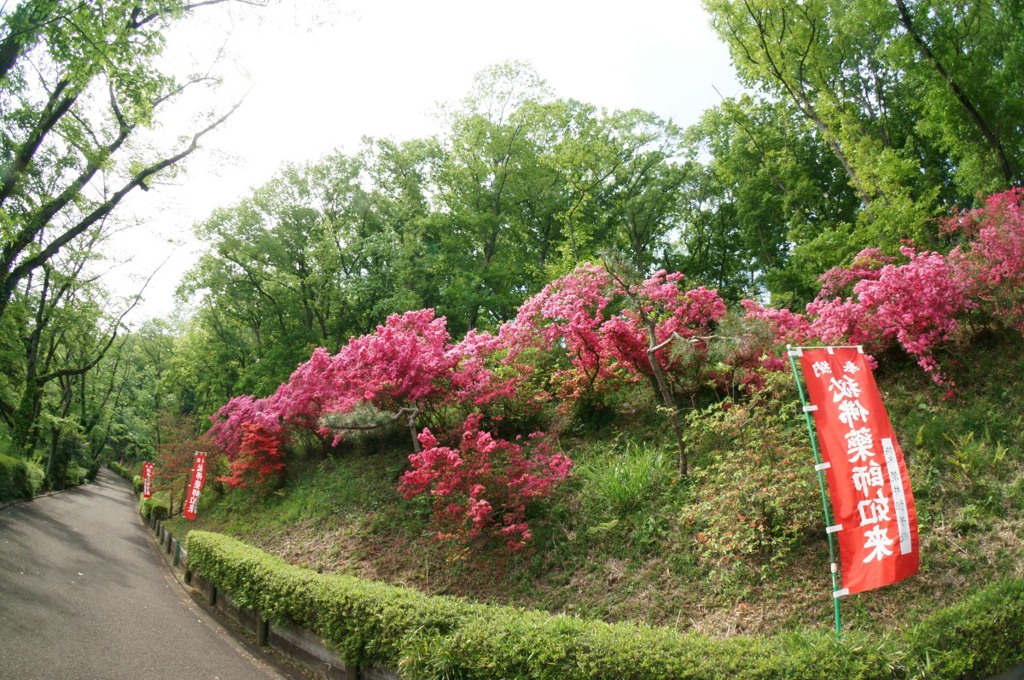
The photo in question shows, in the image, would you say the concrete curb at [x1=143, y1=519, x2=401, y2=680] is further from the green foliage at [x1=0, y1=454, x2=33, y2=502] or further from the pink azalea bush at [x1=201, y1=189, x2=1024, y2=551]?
the green foliage at [x1=0, y1=454, x2=33, y2=502]

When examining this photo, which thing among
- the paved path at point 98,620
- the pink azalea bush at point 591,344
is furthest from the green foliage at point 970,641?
the paved path at point 98,620

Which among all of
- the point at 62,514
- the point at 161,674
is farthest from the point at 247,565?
the point at 62,514

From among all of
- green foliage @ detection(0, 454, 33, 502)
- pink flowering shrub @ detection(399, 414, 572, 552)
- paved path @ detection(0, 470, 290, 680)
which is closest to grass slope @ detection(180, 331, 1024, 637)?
pink flowering shrub @ detection(399, 414, 572, 552)

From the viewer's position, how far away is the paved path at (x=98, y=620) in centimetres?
561

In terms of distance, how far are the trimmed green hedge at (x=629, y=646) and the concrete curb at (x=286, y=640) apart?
0.61ft

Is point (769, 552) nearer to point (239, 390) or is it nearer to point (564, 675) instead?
point (564, 675)

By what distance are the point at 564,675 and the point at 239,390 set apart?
22.7 meters

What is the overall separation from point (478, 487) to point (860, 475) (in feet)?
13.3

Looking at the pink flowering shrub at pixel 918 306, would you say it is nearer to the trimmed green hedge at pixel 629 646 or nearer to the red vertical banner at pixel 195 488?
the trimmed green hedge at pixel 629 646

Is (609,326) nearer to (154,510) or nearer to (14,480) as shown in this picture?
(154,510)

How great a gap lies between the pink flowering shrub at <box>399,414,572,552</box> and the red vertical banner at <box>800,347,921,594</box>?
3628 millimetres

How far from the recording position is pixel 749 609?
5043 mm

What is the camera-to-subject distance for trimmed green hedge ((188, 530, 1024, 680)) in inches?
136

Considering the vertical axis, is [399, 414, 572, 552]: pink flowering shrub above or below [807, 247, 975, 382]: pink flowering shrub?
below
